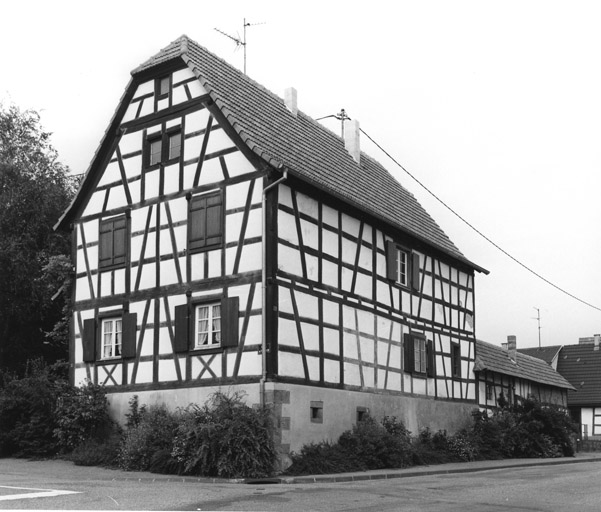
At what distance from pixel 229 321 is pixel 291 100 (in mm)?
11014

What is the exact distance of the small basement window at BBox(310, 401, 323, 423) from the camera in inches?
933

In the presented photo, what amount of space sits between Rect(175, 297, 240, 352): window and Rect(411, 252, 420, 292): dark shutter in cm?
904

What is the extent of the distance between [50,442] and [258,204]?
9.57 m

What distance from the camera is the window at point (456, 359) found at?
33.6 meters

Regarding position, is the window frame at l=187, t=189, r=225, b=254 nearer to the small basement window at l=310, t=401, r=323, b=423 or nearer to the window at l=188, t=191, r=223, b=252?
the window at l=188, t=191, r=223, b=252

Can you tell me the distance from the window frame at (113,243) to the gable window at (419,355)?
9544 millimetres

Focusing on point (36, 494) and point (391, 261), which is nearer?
point (36, 494)

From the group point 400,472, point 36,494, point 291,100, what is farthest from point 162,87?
point 36,494

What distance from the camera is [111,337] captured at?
2658cm

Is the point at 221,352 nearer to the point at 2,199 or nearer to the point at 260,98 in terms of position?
the point at 260,98

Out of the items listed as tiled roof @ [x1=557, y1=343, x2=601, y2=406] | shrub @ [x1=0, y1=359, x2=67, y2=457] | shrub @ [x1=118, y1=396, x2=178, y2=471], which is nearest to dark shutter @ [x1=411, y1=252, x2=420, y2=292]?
shrub @ [x1=118, y1=396, x2=178, y2=471]

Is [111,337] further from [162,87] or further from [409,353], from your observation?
Result: [409,353]

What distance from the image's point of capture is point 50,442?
2616 cm

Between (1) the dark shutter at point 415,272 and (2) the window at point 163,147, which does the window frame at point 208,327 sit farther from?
(1) the dark shutter at point 415,272
